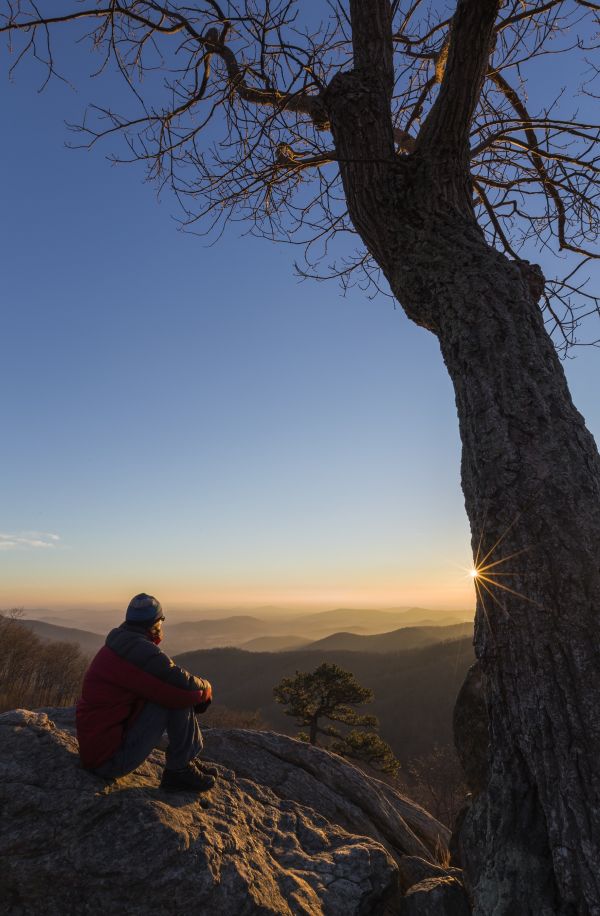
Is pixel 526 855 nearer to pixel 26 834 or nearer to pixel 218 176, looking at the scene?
pixel 26 834

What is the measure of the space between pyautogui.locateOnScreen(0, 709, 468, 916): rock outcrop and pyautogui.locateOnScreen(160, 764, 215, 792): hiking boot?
7cm

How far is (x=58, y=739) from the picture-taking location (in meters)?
3.63

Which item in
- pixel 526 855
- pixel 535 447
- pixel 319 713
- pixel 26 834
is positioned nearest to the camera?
pixel 526 855

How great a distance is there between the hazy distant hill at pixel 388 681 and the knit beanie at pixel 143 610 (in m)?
58.9

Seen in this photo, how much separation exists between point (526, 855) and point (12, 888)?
2787mm

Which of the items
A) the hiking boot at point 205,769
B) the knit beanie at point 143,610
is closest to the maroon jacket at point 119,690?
the knit beanie at point 143,610

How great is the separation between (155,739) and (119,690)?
19.7 inches

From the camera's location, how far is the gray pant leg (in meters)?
3.32

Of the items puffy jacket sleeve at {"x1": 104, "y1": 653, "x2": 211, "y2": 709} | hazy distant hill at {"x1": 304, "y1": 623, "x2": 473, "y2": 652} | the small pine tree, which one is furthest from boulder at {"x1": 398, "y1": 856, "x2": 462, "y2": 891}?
hazy distant hill at {"x1": 304, "y1": 623, "x2": 473, "y2": 652}

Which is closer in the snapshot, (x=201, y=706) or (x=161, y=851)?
(x=161, y=851)

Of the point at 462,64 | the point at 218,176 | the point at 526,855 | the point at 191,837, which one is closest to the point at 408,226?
the point at 462,64

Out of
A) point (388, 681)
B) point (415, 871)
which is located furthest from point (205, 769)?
point (388, 681)

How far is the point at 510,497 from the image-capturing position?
2578mm

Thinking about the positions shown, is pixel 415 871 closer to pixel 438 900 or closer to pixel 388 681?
pixel 438 900
